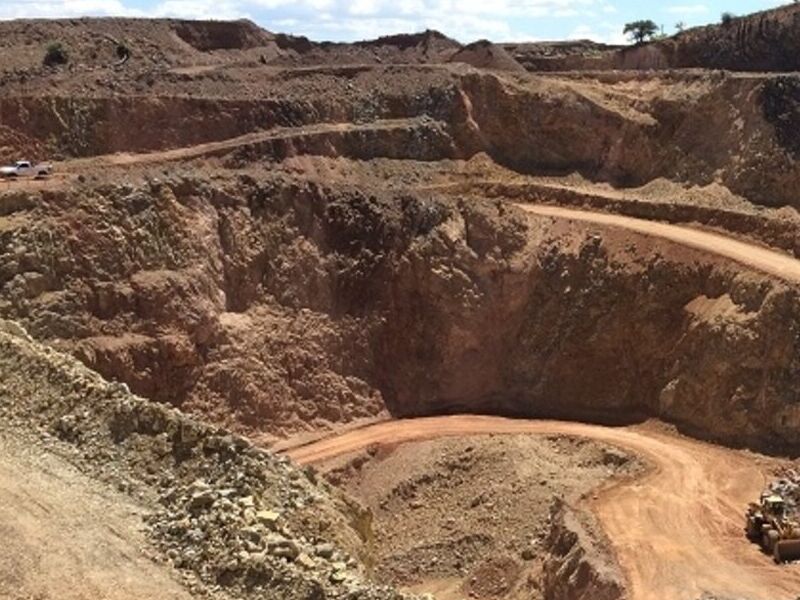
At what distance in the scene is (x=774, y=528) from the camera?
28641mm

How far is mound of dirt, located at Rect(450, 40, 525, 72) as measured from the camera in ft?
222

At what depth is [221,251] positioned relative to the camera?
136 feet

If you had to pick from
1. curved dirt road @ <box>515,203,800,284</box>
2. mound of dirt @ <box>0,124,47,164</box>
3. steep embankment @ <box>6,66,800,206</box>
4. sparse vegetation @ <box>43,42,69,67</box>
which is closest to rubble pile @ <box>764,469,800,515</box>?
curved dirt road @ <box>515,203,800,284</box>

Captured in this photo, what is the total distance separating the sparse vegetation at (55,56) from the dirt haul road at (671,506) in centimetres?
3947

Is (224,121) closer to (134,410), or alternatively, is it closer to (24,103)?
(24,103)

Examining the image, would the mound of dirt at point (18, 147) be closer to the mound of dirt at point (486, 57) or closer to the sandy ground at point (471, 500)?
the sandy ground at point (471, 500)

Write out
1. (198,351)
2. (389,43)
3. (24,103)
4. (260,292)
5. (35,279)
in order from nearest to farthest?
1. (35,279)
2. (198,351)
3. (260,292)
4. (24,103)
5. (389,43)

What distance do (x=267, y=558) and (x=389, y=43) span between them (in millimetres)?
71871

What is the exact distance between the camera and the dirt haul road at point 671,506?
2705 cm

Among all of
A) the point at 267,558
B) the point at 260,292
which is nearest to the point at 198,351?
the point at 260,292

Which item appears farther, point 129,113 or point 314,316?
point 129,113

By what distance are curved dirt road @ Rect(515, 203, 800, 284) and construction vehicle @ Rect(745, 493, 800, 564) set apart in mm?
11806

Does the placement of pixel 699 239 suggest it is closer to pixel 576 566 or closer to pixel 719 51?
pixel 576 566

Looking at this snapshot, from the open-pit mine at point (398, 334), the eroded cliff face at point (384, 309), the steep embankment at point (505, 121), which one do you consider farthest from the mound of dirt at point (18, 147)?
the eroded cliff face at point (384, 309)
